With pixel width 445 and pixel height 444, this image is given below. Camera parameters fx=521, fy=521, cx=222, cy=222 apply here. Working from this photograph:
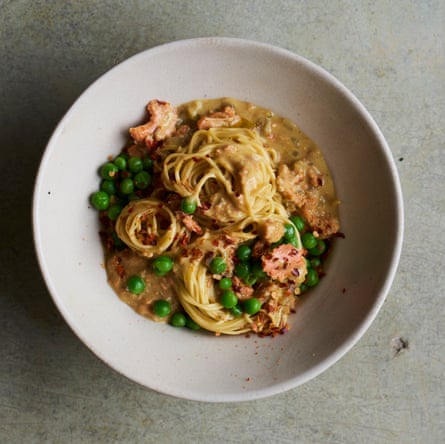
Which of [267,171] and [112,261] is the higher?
[267,171]

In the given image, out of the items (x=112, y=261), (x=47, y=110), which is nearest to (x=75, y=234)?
(x=112, y=261)

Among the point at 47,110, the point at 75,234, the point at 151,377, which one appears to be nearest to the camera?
the point at 151,377

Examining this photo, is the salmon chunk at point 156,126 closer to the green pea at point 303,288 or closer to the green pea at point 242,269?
the green pea at point 242,269

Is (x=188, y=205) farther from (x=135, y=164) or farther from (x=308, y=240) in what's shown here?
(x=308, y=240)

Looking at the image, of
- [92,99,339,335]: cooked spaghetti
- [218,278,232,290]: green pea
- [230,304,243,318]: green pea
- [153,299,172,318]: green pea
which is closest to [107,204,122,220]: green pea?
[92,99,339,335]: cooked spaghetti

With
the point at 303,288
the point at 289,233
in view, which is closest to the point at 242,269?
the point at 289,233

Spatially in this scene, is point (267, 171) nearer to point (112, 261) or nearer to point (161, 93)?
point (161, 93)
